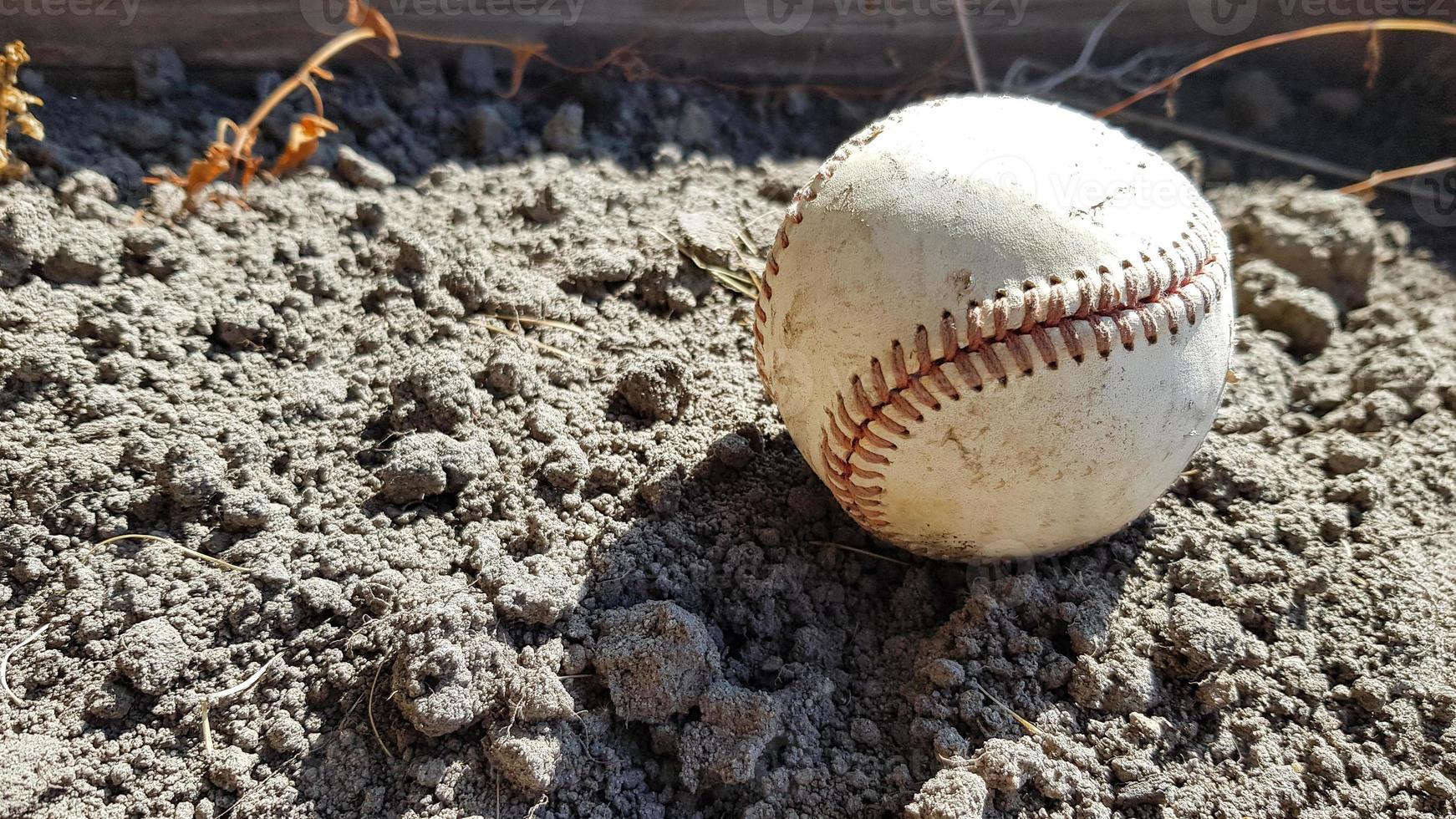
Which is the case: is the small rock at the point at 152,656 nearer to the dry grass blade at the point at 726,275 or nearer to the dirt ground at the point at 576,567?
the dirt ground at the point at 576,567

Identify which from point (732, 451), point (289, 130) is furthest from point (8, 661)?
point (289, 130)

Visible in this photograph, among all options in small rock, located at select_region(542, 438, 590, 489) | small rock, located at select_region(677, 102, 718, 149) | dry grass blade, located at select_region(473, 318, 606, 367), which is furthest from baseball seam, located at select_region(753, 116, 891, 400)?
small rock, located at select_region(677, 102, 718, 149)

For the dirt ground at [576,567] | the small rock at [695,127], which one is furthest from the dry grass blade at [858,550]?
the small rock at [695,127]

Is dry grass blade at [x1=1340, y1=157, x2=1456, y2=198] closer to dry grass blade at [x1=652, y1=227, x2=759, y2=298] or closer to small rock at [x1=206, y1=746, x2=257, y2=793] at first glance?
dry grass blade at [x1=652, y1=227, x2=759, y2=298]

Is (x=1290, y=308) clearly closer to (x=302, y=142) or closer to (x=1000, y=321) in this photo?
(x=1000, y=321)

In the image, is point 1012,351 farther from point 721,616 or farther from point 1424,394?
point 1424,394

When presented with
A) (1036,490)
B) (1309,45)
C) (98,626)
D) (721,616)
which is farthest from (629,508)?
(1309,45)
